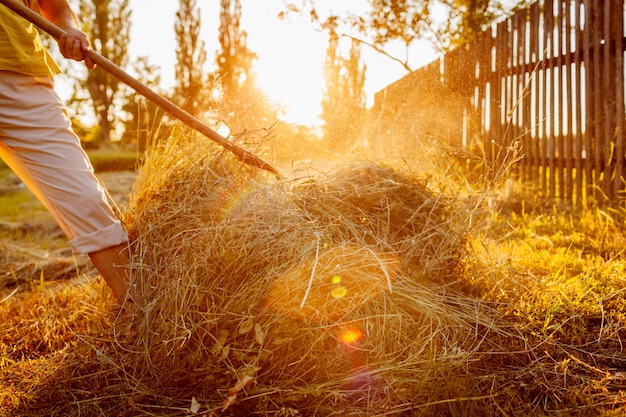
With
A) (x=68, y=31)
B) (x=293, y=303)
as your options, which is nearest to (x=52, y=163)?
(x=68, y=31)

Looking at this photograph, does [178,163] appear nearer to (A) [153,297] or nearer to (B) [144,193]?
(B) [144,193]

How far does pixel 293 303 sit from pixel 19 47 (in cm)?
139

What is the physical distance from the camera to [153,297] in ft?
5.70

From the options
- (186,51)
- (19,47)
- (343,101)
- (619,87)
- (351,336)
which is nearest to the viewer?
(351,336)

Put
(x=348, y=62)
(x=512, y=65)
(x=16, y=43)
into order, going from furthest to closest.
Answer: (x=512, y=65) < (x=348, y=62) < (x=16, y=43)

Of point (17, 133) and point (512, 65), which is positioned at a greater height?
point (512, 65)

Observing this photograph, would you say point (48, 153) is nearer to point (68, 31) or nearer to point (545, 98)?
point (68, 31)

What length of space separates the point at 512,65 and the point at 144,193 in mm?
4370

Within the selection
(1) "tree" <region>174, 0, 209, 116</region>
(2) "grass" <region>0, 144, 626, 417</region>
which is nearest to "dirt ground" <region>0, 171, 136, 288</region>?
(2) "grass" <region>0, 144, 626, 417</region>

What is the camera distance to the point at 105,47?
23891 mm

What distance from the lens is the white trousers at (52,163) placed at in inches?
68.9

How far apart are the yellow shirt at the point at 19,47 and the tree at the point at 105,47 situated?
924 inches

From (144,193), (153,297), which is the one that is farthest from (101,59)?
(153,297)

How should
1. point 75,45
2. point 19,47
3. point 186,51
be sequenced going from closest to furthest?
1. point 19,47
2. point 75,45
3. point 186,51
